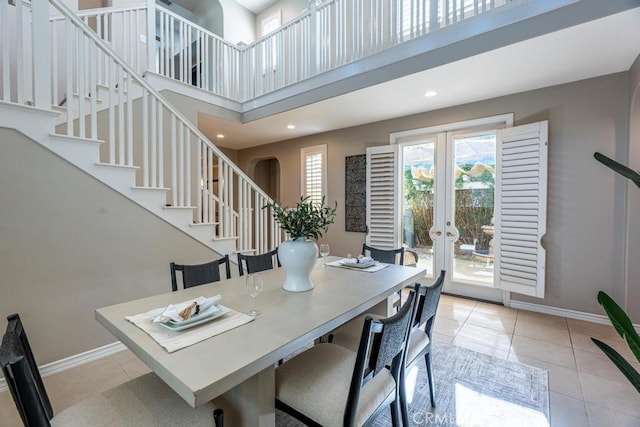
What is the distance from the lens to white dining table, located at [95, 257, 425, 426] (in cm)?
90

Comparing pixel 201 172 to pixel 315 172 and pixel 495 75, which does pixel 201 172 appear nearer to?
pixel 315 172

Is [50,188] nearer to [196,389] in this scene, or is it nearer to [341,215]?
[196,389]

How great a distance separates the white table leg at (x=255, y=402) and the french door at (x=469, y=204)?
3286 mm

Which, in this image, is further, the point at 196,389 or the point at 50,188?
the point at 50,188

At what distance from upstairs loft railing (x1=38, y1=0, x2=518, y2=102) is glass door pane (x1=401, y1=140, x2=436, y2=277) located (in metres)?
1.54

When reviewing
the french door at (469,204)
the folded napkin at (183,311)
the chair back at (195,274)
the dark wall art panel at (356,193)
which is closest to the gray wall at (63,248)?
the chair back at (195,274)

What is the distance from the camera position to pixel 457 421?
69.0 inches

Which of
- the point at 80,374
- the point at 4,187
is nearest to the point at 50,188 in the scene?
the point at 4,187

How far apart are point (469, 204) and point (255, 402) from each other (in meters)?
3.54

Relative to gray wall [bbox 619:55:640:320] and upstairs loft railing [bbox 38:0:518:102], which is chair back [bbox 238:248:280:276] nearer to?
upstairs loft railing [bbox 38:0:518:102]

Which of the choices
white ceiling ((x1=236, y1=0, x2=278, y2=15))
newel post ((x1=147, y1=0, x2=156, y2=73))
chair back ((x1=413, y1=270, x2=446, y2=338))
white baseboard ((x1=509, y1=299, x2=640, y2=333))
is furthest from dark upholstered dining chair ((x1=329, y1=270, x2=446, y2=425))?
white ceiling ((x1=236, y1=0, x2=278, y2=15))

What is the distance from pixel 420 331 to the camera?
6.21 feet

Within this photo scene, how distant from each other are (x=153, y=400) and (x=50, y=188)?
1.88 metres

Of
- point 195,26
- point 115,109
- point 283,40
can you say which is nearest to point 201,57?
point 195,26
